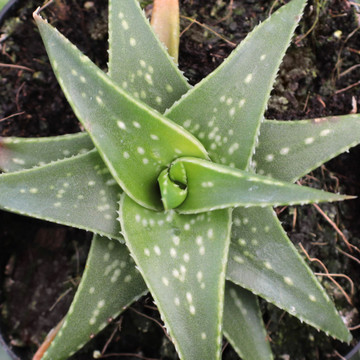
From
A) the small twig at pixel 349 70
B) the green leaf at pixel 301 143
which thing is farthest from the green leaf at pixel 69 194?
the small twig at pixel 349 70

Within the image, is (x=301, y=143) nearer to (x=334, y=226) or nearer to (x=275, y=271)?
(x=275, y=271)

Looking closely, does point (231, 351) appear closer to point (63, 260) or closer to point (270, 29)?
point (63, 260)

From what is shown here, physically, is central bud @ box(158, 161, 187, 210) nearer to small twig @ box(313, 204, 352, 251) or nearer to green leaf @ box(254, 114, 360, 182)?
green leaf @ box(254, 114, 360, 182)

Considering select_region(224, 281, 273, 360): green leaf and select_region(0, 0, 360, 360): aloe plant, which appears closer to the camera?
select_region(0, 0, 360, 360): aloe plant

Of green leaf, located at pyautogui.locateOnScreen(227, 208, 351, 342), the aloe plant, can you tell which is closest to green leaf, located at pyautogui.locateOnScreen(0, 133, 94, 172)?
the aloe plant

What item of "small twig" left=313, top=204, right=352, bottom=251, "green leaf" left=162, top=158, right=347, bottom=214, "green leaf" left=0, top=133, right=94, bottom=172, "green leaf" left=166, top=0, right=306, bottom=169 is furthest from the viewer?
"small twig" left=313, top=204, right=352, bottom=251

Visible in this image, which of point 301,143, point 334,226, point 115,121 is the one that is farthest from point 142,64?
point 334,226
